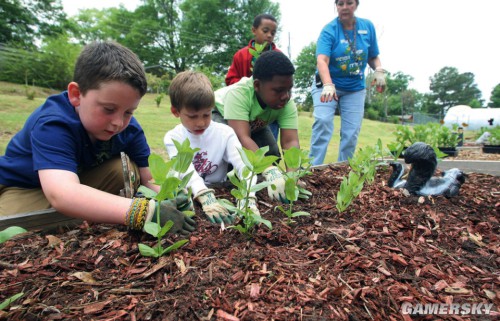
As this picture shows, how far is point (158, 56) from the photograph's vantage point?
35.8 metres

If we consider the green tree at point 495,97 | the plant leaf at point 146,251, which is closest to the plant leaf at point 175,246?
the plant leaf at point 146,251

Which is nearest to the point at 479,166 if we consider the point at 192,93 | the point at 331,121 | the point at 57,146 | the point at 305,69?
the point at 331,121

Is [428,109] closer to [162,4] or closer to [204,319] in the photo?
[162,4]

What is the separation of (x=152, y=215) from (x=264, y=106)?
5.33 feet

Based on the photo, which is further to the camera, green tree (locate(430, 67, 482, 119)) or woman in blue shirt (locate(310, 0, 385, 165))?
green tree (locate(430, 67, 482, 119))

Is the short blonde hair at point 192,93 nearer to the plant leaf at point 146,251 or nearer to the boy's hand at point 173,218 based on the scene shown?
the boy's hand at point 173,218

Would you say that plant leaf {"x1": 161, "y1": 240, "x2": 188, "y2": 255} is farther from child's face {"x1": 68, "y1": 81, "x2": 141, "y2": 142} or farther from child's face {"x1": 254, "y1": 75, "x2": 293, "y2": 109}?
child's face {"x1": 254, "y1": 75, "x2": 293, "y2": 109}

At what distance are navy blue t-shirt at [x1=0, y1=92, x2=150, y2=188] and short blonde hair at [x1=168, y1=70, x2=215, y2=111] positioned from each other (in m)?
0.34

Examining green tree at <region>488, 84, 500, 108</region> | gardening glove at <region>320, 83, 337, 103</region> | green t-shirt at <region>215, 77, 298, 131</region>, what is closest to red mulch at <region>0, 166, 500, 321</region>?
green t-shirt at <region>215, 77, 298, 131</region>

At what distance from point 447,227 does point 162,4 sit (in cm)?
4238

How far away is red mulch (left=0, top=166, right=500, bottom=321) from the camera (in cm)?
88

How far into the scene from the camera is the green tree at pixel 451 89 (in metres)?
64.5

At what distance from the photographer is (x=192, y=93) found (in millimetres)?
2000

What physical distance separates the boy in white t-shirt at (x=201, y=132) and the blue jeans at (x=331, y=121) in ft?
4.81
